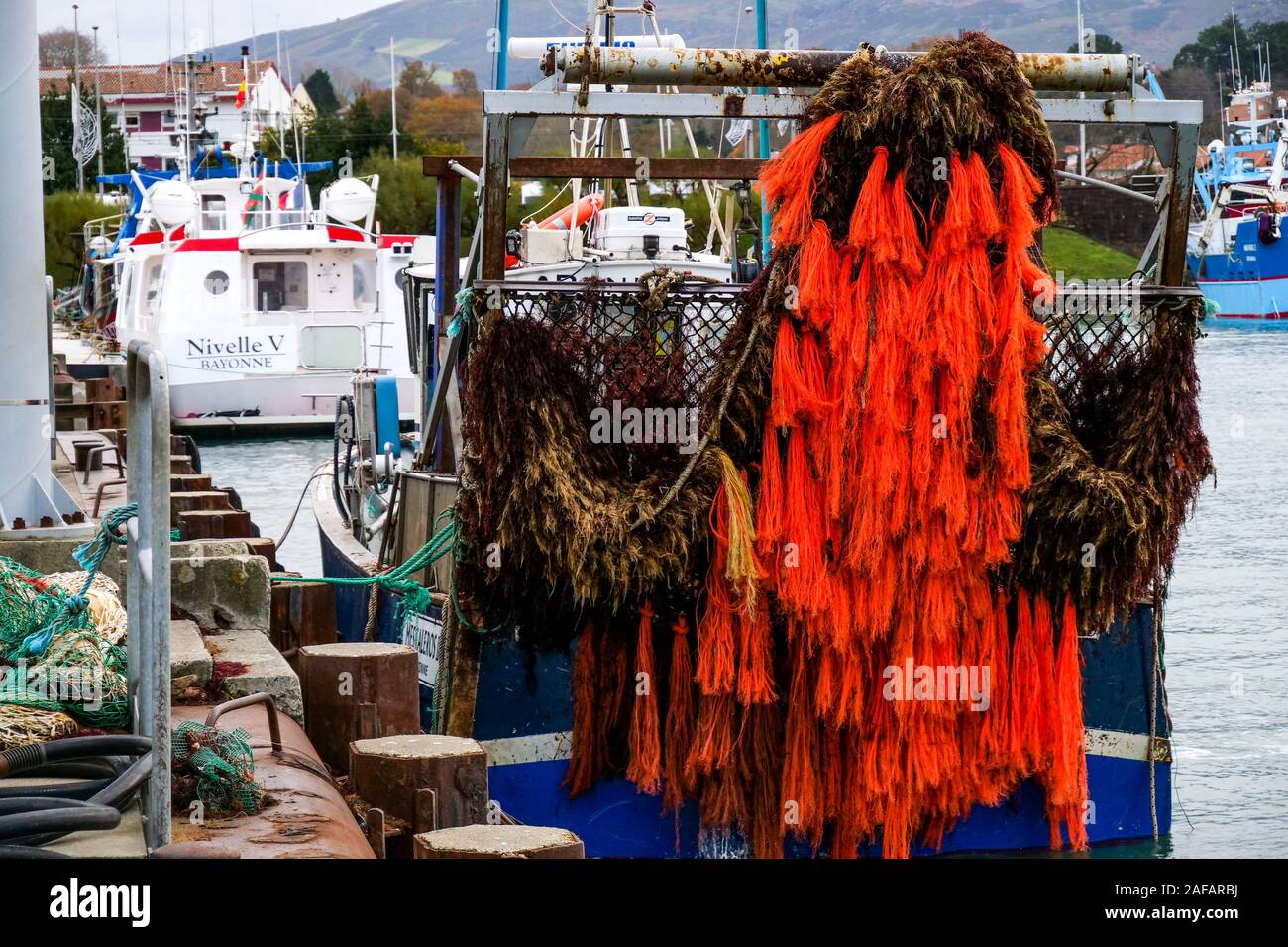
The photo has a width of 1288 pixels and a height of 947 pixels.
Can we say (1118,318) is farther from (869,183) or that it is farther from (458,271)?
(458,271)

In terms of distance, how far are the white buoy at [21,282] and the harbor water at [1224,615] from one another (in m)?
5.22

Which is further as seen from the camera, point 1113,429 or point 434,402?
point 434,402

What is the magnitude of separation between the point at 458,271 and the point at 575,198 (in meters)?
1.47

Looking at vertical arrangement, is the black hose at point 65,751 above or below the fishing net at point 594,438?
below

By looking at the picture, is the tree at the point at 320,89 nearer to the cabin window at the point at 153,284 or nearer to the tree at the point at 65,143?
the tree at the point at 65,143

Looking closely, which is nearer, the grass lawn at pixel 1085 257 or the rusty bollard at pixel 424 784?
the rusty bollard at pixel 424 784

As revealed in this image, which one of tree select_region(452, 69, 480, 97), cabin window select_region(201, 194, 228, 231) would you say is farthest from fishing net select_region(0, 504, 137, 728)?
tree select_region(452, 69, 480, 97)

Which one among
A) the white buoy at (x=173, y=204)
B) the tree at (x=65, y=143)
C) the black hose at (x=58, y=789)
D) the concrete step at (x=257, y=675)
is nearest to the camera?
the black hose at (x=58, y=789)

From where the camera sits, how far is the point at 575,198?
1090 centimetres

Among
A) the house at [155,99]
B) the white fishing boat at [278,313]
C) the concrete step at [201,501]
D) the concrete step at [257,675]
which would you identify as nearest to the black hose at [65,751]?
the concrete step at [257,675]

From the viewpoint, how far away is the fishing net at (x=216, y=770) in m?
4.85

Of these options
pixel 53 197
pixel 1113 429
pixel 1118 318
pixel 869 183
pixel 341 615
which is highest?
pixel 53 197

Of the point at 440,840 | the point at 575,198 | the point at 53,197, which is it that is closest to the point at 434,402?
the point at 575,198
